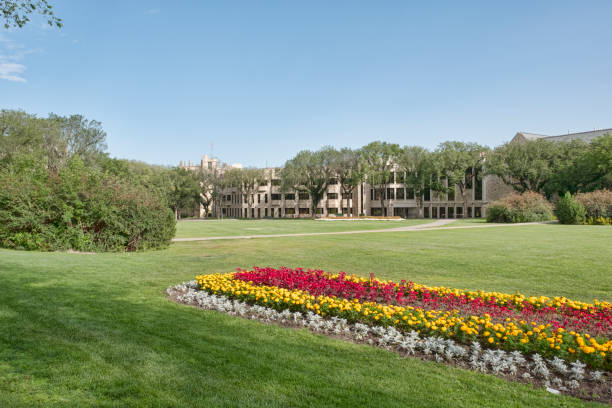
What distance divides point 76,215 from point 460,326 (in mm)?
16175

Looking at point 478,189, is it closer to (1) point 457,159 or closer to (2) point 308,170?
(1) point 457,159

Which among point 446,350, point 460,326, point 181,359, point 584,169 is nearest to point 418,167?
point 584,169

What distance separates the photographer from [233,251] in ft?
57.6

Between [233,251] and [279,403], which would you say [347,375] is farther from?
[233,251]

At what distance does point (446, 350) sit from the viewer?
5.27 meters

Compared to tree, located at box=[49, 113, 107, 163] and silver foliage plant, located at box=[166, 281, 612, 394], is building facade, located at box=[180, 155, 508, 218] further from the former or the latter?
silver foliage plant, located at box=[166, 281, 612, 394]

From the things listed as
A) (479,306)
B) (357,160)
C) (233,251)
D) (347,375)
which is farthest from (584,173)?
(347,375)

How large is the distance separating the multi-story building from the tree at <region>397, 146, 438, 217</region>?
3399mm

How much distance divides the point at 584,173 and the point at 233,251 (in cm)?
5238

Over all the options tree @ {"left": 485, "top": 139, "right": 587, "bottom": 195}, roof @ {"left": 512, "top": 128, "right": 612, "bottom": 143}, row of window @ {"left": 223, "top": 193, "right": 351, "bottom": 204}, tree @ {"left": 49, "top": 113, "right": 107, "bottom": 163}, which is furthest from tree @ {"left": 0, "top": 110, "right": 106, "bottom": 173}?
roof @ {"left": 512, "top": 128, "right": 612, "bottom": 143}

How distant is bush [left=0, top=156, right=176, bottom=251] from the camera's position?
16531 mm

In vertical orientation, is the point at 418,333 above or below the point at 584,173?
below

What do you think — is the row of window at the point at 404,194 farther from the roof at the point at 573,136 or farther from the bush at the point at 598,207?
the bush at the point at 598,207

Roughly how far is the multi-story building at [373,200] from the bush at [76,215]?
2214 inches
